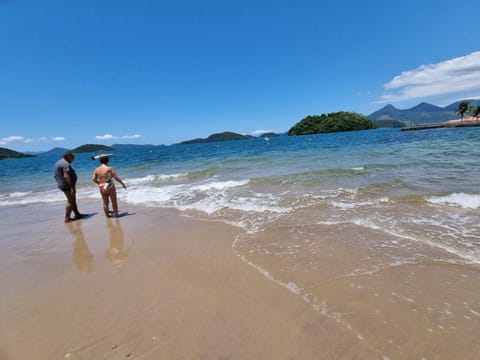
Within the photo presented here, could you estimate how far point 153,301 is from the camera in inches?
114

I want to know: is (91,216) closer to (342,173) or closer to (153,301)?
(153,301)

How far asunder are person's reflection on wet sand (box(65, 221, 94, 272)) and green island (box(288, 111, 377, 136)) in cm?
14830

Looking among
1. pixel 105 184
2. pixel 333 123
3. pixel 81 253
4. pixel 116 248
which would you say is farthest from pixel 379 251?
pixel 333 123

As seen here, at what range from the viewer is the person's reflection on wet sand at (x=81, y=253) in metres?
4.01

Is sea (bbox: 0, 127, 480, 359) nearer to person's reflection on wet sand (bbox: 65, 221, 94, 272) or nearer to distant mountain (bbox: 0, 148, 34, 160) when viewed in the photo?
person's reflection on wet sand (bbox: 65, 221, 94, 272)

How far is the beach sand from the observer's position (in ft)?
7.19

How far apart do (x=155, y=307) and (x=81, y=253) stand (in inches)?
113

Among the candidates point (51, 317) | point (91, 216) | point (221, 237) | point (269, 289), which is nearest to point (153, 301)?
point (51, 317)

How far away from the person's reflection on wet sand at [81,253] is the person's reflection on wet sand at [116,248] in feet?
1.06

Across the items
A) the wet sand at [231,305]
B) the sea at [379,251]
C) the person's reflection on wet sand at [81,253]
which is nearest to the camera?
the wet sand at [231,305]

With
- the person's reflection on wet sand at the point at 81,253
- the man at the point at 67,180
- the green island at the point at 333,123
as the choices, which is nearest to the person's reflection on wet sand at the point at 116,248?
the person's reflection on wet sand at the point at 81,253

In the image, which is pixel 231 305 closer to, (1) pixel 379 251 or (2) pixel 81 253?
(1) pixel 379 251

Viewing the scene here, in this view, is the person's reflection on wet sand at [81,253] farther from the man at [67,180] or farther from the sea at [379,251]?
the sea at [379,251]

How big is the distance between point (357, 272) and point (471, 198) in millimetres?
5210
